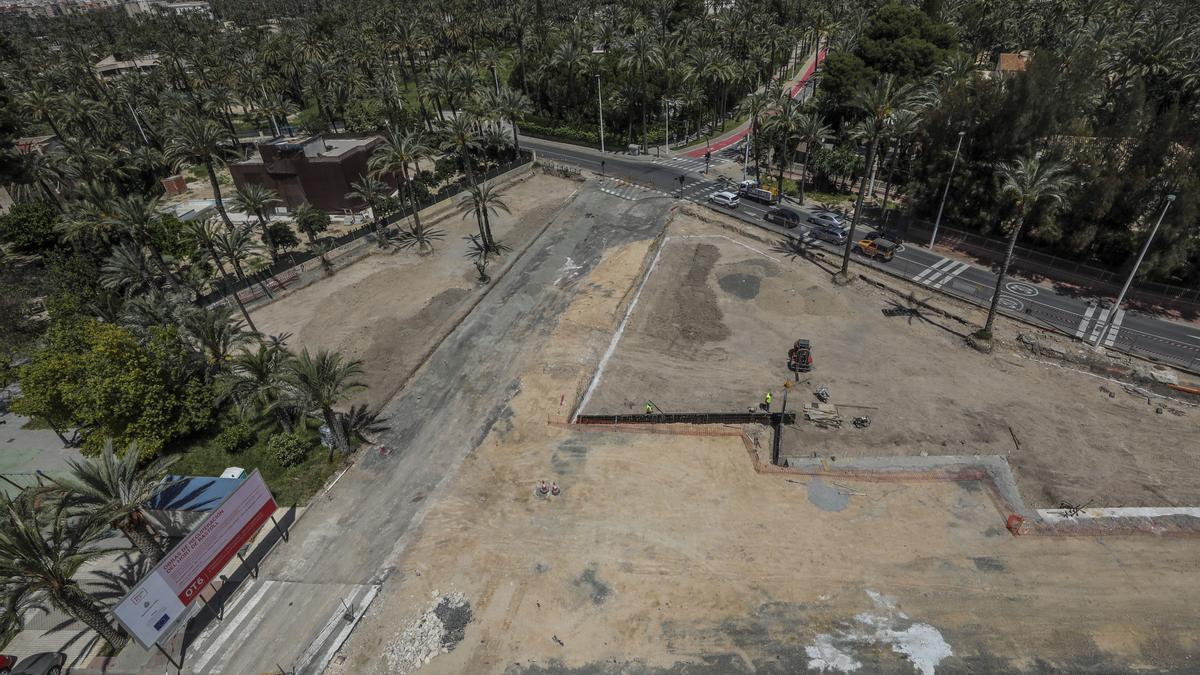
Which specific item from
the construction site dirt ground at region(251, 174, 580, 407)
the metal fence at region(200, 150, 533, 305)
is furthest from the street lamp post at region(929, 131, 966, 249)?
the metal fence at region(200, 150, 533, 305)

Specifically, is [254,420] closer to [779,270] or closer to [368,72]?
[779,270]

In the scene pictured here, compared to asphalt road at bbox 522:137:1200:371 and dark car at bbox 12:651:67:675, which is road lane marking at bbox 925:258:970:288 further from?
dark car at bbox 12:651:67:675

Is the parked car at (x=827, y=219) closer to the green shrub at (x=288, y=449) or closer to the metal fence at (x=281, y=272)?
the metal fence at (x=281, y=272)

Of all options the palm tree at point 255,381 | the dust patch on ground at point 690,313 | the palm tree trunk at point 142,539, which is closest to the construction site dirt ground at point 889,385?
the dust patch on ground at point 690,313

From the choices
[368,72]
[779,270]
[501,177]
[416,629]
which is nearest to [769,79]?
[501,177]

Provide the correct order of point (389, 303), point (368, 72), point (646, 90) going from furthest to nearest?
point (368, 72) < point (646, 90) < point (389, 303)

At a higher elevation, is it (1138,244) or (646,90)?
(646,90)

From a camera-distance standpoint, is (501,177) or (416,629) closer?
(416,629)
